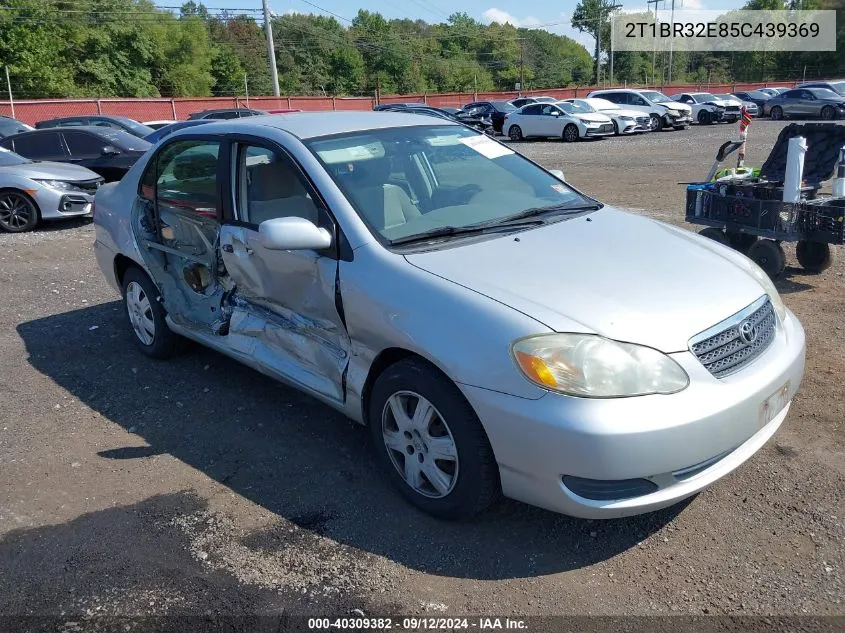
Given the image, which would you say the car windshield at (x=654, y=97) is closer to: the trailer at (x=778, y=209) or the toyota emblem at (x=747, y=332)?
the trailer at (x=778, y=209)

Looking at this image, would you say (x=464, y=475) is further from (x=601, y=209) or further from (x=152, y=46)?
(x=152, y=46)

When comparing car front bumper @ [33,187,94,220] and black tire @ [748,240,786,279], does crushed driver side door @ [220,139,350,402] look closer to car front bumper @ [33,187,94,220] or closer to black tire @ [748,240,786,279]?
black tire @ [748,240,786,279]

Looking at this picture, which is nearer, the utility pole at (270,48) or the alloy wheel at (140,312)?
the alloy wheel at (140,312)

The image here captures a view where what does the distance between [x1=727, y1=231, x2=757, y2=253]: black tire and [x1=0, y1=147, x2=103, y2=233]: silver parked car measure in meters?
9.04

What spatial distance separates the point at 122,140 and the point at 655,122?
2110 cm

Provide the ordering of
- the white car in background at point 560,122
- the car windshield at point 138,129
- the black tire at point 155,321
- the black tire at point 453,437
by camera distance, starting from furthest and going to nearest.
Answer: the white car in background at point 560,122
the car windshield at point 138,129
the black tire at point 155,321
the black tire at point 453,437

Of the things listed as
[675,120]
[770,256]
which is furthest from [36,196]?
[675,120]

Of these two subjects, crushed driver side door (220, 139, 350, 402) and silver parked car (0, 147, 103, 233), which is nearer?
crushed driver side door (220, 139, 350, 402)

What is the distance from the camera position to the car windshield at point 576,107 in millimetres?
26328

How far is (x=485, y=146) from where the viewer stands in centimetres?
448

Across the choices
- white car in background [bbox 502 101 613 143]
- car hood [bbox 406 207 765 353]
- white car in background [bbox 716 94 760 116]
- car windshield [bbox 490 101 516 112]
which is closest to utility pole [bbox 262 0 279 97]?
car windshield [bbox 490 101 516 112]

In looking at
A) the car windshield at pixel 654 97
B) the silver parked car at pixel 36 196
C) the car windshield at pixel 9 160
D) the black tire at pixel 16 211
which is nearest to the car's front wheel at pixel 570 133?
the car windshield at pixel 654 97

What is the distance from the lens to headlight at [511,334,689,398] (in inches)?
106

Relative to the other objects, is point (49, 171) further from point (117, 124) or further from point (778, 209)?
point (778, 209)
